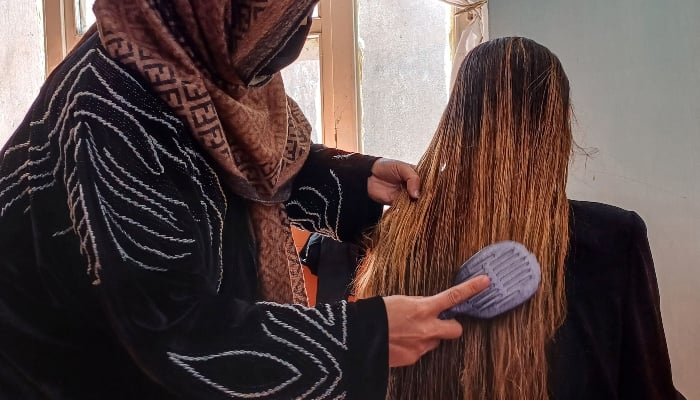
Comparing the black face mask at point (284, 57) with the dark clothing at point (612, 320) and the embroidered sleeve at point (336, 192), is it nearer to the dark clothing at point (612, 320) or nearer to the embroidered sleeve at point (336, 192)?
the embroidered sleeve at point (336, 192)

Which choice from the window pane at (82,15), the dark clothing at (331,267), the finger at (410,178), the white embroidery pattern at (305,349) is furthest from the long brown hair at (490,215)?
the window pane at (82,15)

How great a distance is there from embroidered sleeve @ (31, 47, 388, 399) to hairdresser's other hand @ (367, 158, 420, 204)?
1.26 ft

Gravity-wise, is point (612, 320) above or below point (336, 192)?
below

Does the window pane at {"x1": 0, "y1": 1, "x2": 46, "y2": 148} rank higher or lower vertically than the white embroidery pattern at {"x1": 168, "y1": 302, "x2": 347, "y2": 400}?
higher

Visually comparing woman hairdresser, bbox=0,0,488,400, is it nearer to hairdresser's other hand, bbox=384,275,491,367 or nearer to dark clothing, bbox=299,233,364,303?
hairdresser's other hand, bbox=384,275,491,367

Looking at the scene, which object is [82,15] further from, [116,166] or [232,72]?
[116,166]

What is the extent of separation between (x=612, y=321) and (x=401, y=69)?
1.66m

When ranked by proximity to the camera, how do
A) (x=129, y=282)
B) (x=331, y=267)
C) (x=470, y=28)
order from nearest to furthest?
(x=129, y=282) < (x=331, y=267) < (x=470, y=28)

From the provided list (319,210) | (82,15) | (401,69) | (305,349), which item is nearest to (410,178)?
(319,210)

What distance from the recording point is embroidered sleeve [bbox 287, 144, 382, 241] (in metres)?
1.10

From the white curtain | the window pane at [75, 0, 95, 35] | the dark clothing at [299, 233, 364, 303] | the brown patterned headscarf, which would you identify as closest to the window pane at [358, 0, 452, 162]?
the white curtain

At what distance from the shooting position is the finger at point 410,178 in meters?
1.02

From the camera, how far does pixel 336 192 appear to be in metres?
1.10

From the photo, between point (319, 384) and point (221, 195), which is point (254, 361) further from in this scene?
point (221, 195)
